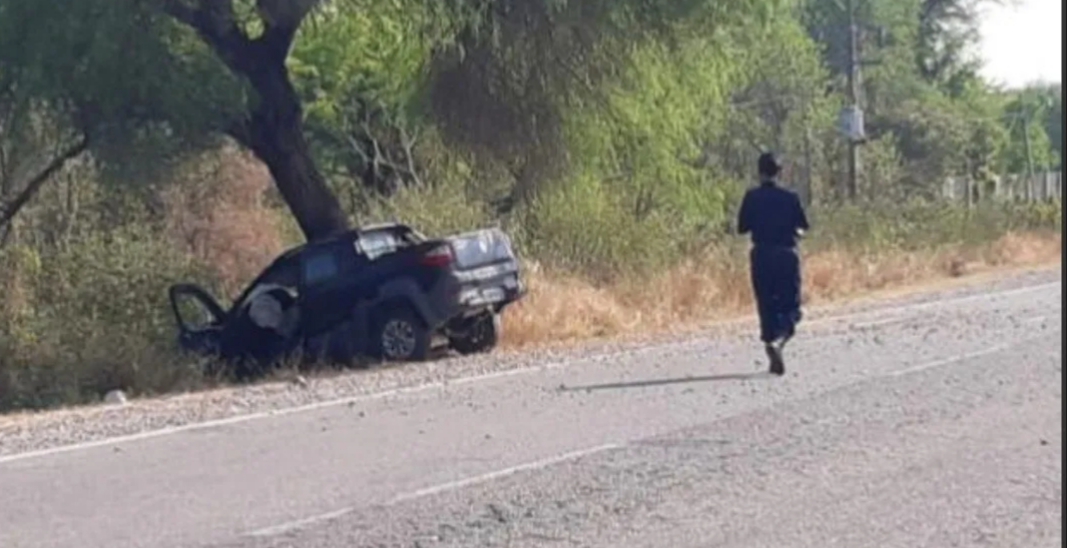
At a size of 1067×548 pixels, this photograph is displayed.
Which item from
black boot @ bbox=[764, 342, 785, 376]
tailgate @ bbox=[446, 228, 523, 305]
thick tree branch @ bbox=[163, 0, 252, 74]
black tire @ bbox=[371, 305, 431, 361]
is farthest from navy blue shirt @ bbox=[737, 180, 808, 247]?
thick tree branch @ bbox=[163, 0, 252, 74]

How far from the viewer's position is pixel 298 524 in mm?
10078

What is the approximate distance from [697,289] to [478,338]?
8.33 meters

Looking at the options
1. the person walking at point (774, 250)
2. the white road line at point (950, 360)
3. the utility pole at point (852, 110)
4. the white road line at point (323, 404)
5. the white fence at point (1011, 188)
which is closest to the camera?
the white road line at point (323, 404)

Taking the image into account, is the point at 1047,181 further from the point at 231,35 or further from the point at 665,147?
the point at 231,35

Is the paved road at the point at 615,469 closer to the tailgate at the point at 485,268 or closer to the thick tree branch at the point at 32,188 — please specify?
the tailgate at the point at 485,268

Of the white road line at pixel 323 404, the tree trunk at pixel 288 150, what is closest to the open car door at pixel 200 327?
the tree trunk at pixel 288 150

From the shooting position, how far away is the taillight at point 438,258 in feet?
A: 72.8

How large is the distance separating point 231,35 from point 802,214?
10.8 m

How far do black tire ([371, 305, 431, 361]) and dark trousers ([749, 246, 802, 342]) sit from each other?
614 cm

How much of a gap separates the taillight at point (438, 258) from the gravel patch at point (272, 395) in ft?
3.46

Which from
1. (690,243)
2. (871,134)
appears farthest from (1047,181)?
(690,243)

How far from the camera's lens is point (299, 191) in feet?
87.7

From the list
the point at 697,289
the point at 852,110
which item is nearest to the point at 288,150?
the point at 697,289

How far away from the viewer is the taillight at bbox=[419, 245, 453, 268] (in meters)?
22.2
